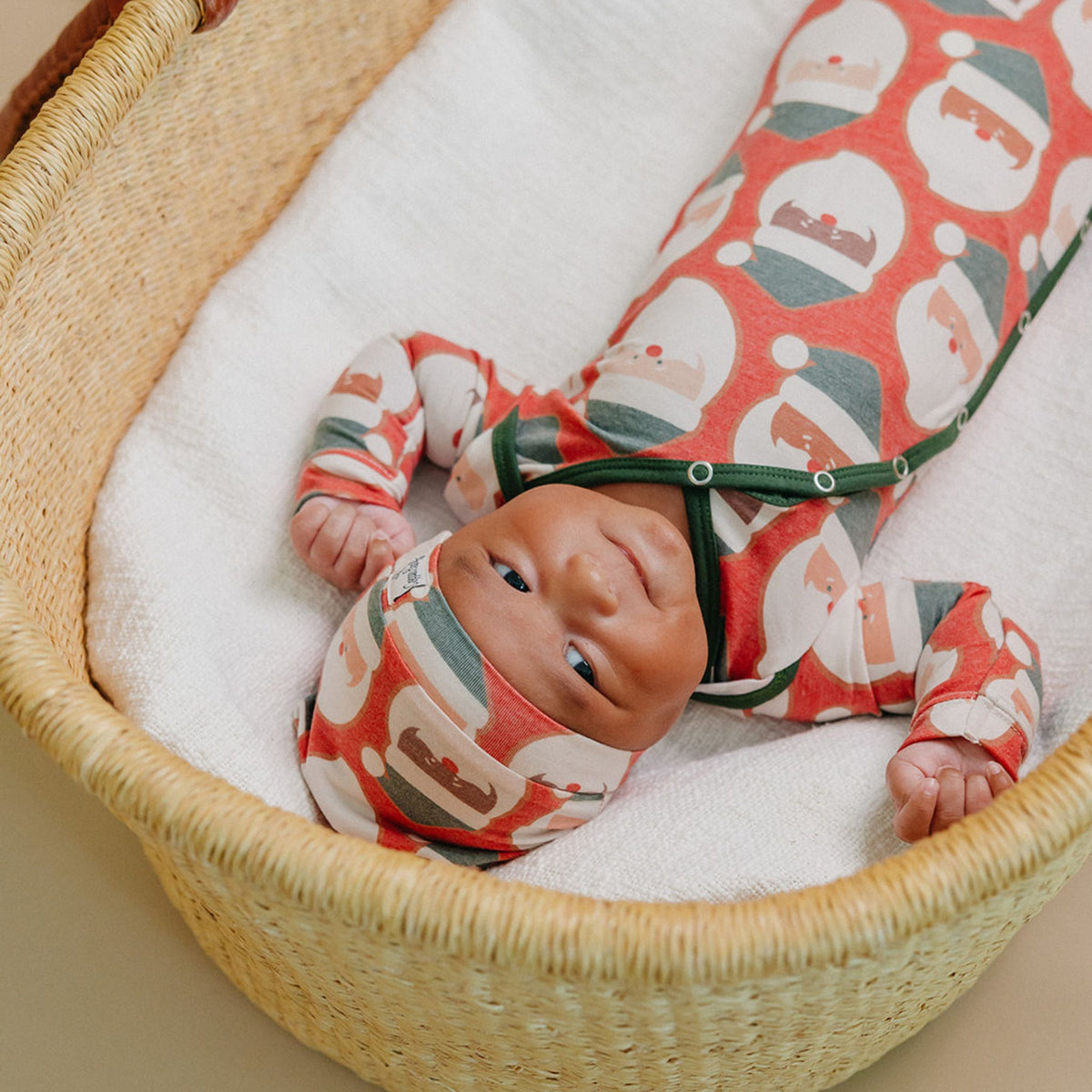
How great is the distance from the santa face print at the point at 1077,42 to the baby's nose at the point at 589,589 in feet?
2.50

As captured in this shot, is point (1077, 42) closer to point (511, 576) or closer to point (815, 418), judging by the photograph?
point (815, 418)

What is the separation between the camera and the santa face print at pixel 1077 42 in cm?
118

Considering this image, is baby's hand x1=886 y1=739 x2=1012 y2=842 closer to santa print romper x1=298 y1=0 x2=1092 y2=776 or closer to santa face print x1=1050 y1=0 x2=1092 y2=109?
santa print romper x1=298 y1=0 x2=1092 y2=776

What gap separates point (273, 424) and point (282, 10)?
46cm

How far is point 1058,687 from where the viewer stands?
41.1 inches

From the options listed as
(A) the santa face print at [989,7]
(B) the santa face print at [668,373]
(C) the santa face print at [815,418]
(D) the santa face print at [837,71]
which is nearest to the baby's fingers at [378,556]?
(B) the santa face print at [668,373]

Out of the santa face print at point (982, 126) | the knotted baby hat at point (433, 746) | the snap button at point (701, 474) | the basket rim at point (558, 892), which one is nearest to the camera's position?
the basket rim at point (558, 892)

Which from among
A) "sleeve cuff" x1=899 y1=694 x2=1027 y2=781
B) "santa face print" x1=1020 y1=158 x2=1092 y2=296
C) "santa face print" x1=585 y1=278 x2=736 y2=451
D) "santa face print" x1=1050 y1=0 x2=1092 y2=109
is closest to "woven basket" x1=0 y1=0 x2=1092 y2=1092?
"sleeve cuff" x1=899 y1=694 x2=1027 y2=781

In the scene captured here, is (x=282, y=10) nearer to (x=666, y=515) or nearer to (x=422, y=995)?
(x=666, y=515)

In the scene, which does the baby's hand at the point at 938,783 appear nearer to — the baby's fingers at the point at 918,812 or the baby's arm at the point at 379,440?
the baby's fingers at the point at 918,812

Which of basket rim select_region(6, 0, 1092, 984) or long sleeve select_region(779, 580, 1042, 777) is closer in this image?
basket rim select_region(6, 0, 1092, 984)

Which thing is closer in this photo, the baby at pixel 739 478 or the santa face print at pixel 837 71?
the baby at pixel 739 478

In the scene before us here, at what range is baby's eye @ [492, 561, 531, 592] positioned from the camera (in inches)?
35.2

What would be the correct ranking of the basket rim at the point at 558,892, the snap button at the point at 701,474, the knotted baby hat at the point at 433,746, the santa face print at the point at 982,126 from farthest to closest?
the santa face print at the point at 982,126
the snap button at the point at 701,474
the knotted baby hat at the point at 433,746
the basket rim at the point at 558,892
